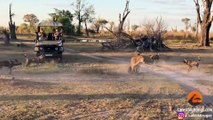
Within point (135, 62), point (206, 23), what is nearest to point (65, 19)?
point (206, 23)

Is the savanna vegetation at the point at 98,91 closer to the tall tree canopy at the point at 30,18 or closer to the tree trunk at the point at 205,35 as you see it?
the tree trunk at the point at 205,35

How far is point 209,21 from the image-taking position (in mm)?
40312

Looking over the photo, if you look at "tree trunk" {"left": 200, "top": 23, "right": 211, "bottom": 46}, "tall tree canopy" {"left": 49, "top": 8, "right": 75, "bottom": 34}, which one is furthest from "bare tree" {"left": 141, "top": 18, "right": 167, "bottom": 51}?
"tall tree canopy" {"left": 49, "top": 8, "right": 75, "bottom": 34}

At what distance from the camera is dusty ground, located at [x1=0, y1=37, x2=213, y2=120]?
368 inches

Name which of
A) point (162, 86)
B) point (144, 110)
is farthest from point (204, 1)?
point (144, 110)

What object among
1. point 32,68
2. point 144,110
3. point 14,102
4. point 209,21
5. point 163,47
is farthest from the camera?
point 209,21

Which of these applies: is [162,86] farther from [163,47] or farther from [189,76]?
[163,47]

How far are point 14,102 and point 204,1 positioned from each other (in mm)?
33557

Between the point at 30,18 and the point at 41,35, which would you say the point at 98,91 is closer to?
the point at 41,35
